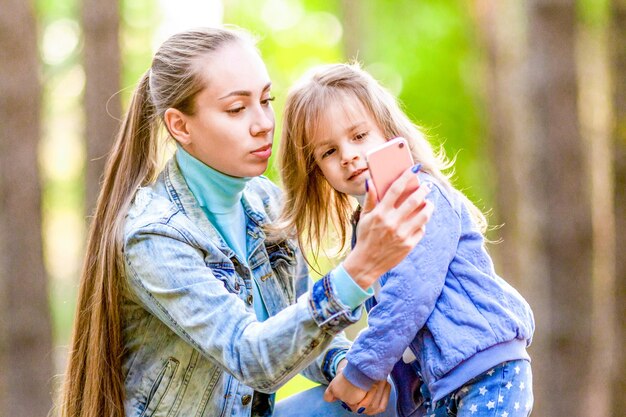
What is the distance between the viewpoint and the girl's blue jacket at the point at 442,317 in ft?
9.09

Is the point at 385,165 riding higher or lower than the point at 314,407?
higher

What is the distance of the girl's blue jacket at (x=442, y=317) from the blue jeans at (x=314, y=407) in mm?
296

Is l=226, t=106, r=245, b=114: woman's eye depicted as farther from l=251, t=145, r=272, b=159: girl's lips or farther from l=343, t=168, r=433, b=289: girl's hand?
l=343, t=168, r=433, b=289: girl's hand

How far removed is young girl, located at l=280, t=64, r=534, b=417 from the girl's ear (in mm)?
329

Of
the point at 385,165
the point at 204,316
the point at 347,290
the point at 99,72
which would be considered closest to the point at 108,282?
the point at 204,316

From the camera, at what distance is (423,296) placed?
2777mm

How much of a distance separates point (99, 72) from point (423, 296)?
5.66 m


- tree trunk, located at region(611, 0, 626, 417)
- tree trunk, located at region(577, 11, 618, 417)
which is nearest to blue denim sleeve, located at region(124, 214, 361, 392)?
tree trunk, located at region(611, 0, 626, 417)

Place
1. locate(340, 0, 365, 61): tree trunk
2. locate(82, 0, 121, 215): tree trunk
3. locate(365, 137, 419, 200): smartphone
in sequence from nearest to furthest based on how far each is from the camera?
locate(365, 137, 419, 200): smartphone, locate(82, 0, 121, 215): tree trunk, locate(340, 0, 365, 61): tree trunk

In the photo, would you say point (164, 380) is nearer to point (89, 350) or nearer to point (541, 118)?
point (89, 350)

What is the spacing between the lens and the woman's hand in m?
2.94

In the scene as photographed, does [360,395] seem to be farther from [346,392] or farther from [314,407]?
[314,407]

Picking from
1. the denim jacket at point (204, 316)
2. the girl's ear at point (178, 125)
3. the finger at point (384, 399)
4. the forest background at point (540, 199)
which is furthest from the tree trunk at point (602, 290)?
the girl's ear at point (178, 125)

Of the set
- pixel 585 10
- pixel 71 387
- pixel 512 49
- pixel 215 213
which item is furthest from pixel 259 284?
pixel 512 49
